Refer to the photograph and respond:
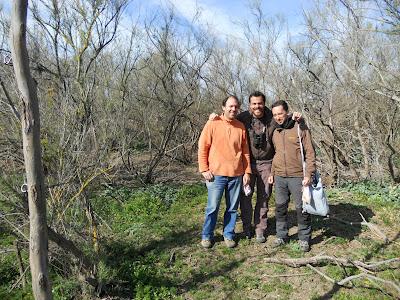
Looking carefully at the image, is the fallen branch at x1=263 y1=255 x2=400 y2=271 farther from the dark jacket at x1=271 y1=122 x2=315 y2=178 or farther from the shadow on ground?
the dark jacket at x1=271 y1=122 x2=315 y2=178

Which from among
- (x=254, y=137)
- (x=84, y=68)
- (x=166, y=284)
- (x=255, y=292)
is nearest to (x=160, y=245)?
(x=166, y=284)

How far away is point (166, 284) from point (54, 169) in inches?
72.9

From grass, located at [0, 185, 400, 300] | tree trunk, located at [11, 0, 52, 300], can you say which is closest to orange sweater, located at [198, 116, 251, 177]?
grass, located at [0, 185, 400, 300]

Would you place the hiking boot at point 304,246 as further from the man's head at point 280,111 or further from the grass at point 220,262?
the man's head at point 280,111

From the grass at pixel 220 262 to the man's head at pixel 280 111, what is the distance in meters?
1.67

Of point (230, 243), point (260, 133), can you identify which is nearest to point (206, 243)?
point (230, 243)

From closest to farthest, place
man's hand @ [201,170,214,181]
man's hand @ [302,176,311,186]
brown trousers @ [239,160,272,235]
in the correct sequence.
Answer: man's hand @ [302,176,311,186], man's hand @ [201,170,214,181], brown trousers @ [239,160,272,235]

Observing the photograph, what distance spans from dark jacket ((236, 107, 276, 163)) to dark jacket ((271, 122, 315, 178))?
0.12 meters

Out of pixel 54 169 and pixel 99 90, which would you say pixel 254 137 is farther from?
pixel 99 90

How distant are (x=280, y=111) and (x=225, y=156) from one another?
33.2 inches

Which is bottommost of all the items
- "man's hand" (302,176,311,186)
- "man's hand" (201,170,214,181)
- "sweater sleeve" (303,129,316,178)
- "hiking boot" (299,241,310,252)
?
"hiking boot" (299,241,310,252)

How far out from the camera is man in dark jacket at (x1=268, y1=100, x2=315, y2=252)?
14.7 feet

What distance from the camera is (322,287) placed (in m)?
4.17

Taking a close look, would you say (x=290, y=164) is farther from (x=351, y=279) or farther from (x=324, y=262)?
(x=351, y=279)
